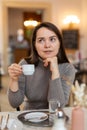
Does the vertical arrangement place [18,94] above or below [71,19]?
below

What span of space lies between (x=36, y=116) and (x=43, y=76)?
0.39m

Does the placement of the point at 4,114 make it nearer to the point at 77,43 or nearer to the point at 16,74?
the point at 16,74

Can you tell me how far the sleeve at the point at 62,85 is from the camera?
1.57 metres

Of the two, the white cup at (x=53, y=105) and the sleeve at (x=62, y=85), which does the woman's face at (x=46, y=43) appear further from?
the white cup at (x=53, y=105)

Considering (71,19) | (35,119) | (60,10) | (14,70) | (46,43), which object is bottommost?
(35,119)

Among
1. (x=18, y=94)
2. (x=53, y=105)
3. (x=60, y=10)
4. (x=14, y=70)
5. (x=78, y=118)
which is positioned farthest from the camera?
(x=60, y=10)

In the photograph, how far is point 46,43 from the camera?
166 centimetres

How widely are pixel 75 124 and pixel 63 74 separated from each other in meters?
0.62

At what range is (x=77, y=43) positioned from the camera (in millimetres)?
7980

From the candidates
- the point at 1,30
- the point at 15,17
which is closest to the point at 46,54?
the point at 1,30

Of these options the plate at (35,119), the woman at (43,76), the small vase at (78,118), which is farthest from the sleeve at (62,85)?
the small vase at (78,118)

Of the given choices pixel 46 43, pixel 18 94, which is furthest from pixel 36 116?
pixel 46 43

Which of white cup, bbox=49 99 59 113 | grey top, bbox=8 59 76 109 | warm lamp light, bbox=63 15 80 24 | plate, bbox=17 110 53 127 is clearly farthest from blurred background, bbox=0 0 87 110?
white cup, bbox=49 99 59 113

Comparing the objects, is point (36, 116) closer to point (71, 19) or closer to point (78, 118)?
point (78, 118)
